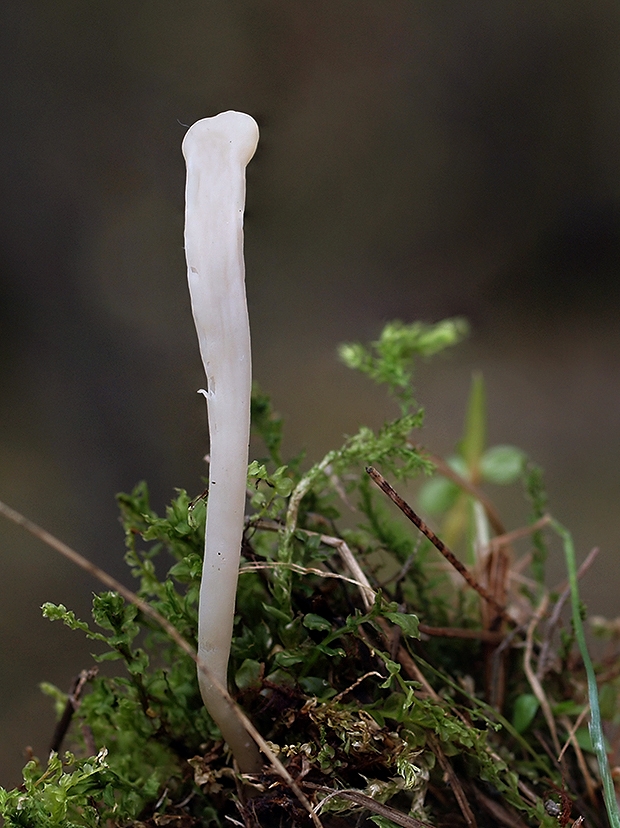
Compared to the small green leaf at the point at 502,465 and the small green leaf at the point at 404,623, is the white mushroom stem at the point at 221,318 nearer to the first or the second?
the small green leaf at the point at 404,623

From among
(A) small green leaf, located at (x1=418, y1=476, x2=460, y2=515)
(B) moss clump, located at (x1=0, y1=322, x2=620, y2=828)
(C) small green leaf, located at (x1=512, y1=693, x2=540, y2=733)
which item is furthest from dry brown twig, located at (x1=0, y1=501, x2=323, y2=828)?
(A) small green leaf, located at (x1=418, y1=476, x2=460, y2=515)

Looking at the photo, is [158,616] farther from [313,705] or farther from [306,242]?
[306,242]

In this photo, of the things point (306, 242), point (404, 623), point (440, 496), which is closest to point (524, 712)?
point (404, 623)

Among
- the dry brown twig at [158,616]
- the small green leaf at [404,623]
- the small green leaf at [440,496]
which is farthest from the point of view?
the small green leaf at [440,496]

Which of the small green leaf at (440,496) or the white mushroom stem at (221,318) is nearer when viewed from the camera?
the white mushroom stem at (221,318)

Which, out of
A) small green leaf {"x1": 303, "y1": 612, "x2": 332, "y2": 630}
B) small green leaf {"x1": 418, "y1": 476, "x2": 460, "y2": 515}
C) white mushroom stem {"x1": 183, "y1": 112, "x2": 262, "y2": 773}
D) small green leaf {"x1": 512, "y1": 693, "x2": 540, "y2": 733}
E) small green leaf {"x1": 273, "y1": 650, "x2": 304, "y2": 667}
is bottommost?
small green leaf {"x1": 512, "y1": 693, "x2": 540, "y2": 733}

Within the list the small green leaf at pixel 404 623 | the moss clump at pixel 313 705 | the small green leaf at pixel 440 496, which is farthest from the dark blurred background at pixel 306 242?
the small green leaf at pixel 404 623

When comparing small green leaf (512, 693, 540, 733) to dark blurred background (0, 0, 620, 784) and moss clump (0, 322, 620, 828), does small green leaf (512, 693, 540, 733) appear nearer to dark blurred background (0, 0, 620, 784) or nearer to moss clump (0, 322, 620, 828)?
moss clump (0, 322, 620, 828)
